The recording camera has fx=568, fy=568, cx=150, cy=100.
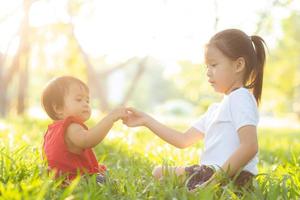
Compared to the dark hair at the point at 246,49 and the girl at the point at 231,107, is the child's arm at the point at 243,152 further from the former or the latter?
the dark hair at the point at 246,49

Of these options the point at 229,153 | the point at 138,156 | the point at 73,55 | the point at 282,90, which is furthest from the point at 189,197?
the point at 282,90

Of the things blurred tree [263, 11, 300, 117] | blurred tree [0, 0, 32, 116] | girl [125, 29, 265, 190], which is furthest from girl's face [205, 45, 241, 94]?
blurred tree [263, 11, 300, 117]

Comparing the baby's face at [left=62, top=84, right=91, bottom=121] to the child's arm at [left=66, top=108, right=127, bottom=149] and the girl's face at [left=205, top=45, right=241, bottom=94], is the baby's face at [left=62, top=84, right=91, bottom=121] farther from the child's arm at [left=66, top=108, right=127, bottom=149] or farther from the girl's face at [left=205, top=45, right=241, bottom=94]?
the girl's face at [left=205, top=45, right=241, bottom=94]

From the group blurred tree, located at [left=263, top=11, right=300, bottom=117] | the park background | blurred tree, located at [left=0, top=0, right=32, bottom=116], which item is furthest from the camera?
blurred tree, located at [left=263, top=11, right=300, bottom=117]

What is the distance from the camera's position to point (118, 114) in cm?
340

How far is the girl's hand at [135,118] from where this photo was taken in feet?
11.9

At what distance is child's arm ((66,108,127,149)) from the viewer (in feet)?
10.7

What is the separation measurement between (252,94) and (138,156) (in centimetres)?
178

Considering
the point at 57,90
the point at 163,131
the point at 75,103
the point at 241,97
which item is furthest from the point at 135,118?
the point at 241,97

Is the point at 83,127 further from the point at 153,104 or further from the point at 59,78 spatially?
the point at 153,104

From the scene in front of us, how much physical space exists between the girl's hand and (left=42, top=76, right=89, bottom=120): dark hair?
38 centimetres

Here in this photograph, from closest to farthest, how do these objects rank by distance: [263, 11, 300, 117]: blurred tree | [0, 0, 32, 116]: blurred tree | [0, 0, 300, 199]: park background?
[0, 0, 300, 199]: park background
[0, 0, 32, 116]: blurred tree
[263, 11, 300, 117]: blurred tree

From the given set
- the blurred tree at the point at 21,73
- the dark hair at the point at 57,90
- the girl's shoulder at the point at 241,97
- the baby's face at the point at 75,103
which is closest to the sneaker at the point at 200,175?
the girl's shoulder at the point at 241,97

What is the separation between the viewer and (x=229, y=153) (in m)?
3.40
